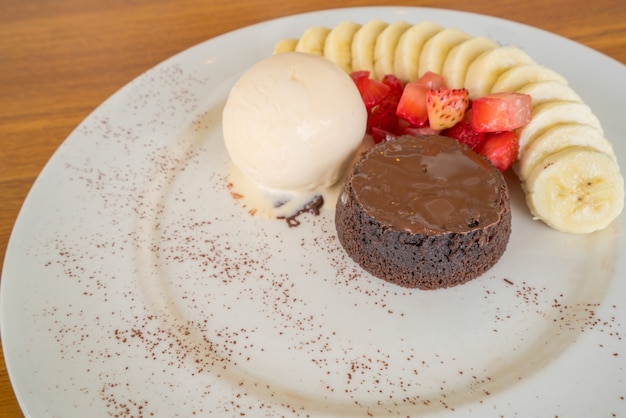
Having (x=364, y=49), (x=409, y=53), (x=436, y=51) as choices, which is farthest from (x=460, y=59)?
(x=364, y=49)

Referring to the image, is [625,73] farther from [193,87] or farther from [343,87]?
[193,87]

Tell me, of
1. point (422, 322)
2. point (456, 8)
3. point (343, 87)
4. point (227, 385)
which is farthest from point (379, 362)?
point (456, 8)

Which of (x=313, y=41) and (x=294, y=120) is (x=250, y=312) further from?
(x=313, y=41)

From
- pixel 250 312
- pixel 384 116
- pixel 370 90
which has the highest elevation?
pixel 370 90

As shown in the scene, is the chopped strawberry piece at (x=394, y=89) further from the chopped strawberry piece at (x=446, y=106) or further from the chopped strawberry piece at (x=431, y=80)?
the chopped strawberry piece at (x=446, y=106)

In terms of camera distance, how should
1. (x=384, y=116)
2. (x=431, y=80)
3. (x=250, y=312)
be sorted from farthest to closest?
(x=384, y=116) < (x=431, y=80) < (x=250, y=312)

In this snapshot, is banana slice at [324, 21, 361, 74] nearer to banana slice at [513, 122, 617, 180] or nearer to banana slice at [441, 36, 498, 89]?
banana slice at [441, 36, 498, 89]

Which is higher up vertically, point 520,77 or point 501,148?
point 520,77
